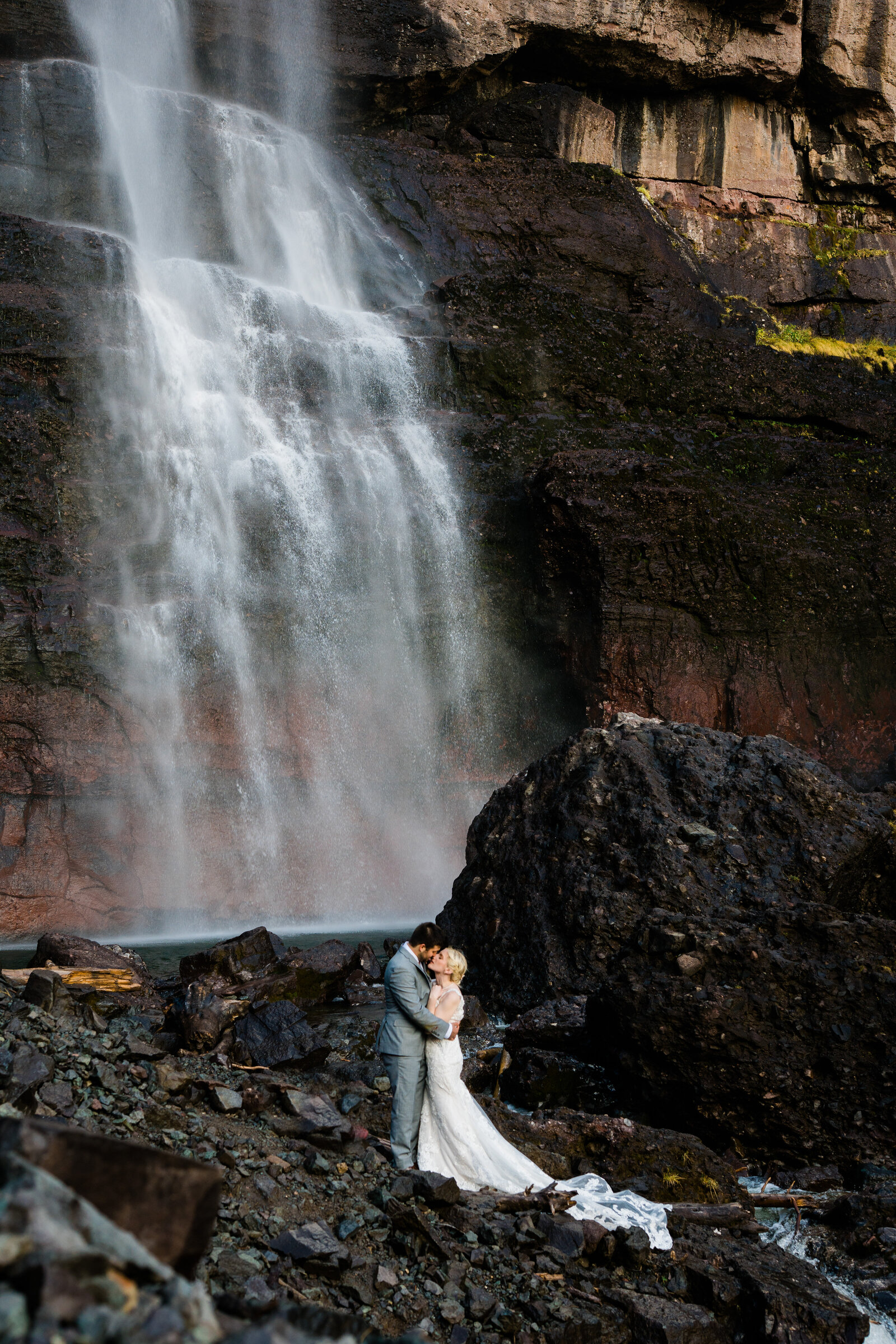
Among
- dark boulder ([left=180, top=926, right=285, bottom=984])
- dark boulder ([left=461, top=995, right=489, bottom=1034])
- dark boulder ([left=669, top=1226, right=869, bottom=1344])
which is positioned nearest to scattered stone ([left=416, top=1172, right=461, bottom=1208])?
dark boulder ([left=669, top=1226, right=869, bottom=1344])

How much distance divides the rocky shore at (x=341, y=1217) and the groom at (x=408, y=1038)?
0.66ft

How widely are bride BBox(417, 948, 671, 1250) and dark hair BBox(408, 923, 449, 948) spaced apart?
0.10 m

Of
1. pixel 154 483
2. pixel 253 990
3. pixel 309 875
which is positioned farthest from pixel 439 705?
pixel 253 990

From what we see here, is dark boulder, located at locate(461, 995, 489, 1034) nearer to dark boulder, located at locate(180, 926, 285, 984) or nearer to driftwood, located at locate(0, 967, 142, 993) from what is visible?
dark boulder, located at locate(180, 926, 285, 984)

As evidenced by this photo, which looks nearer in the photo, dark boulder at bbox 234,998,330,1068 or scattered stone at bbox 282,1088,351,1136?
scattered stone at bbox 282,1088,351,1136

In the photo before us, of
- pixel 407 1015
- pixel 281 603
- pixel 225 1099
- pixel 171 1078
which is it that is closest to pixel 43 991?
pixel 171 1078

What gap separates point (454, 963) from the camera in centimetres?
614

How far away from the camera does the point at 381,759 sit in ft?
60.2

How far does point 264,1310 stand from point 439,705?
54.3 feet

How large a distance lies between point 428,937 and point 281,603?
41.7 ft

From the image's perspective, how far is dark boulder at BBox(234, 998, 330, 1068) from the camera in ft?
26.4

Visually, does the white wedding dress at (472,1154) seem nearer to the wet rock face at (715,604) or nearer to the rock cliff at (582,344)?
the rock cliff at (582,344)

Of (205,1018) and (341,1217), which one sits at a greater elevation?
(341,1217)

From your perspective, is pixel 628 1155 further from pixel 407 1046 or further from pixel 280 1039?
pixel 280 1039
